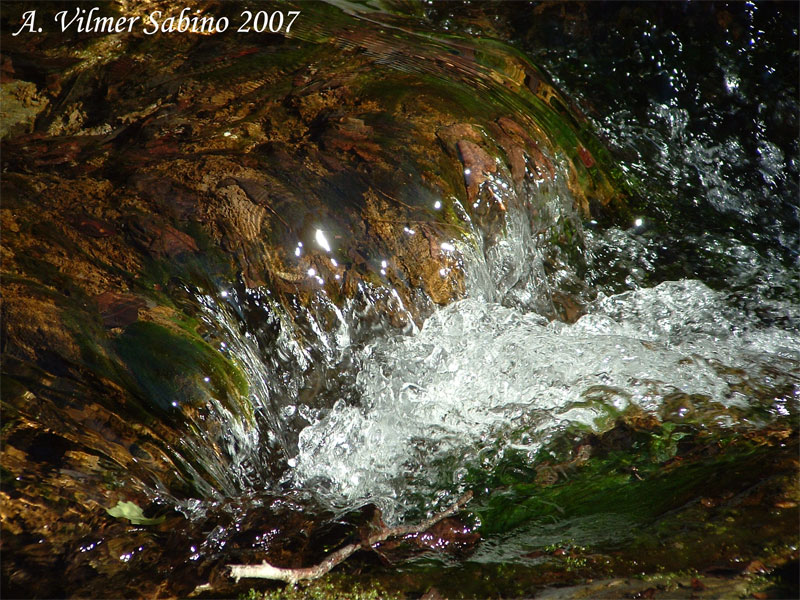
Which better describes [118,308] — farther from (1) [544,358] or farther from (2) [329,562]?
(1) [544,358]

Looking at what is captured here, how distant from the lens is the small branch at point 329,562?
1858mm

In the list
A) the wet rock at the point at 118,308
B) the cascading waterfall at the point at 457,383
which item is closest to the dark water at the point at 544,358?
the cascading waterfall at the point at 457,383

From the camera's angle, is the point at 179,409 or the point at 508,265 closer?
the point at 179,409

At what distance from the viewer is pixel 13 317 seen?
7.87 ft

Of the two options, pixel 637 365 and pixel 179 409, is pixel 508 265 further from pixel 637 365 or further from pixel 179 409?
pixel 179 409

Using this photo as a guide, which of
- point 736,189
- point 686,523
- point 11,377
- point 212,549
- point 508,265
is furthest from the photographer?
point 736,189

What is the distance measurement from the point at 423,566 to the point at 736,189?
3.19m

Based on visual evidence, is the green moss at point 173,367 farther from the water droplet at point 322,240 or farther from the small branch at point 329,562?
the small branch at point 329,562

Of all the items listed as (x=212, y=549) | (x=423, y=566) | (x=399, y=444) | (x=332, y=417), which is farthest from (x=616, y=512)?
(x=212, y=549)

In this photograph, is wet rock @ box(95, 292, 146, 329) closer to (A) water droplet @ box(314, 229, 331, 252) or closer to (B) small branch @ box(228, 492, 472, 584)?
(A) water droplet @ box(314, 229, 331, 252)

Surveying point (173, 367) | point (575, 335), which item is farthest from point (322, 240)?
point (575, 335)

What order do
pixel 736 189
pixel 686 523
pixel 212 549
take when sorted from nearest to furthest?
pixel 686 523 < pixel 212 549 < pixel 736 189

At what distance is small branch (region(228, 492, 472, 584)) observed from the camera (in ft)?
6.10

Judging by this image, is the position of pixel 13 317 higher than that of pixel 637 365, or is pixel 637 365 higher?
pixel 13 317
